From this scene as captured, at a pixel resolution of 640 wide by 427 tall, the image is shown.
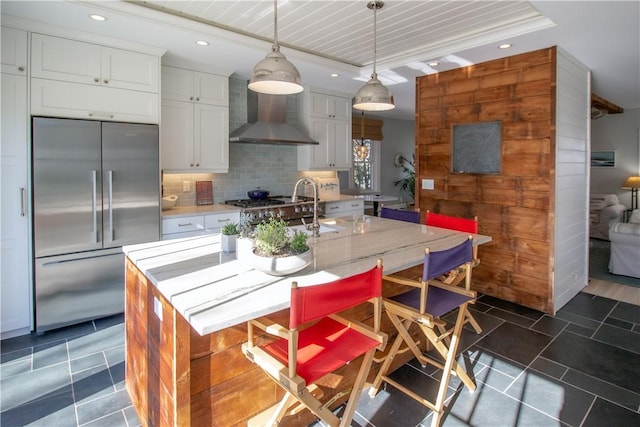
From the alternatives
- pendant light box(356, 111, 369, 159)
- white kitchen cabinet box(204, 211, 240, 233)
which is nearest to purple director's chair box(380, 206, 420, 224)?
white kitchen cabinet box(204, 211, 240, 233)

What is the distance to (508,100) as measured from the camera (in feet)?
12.3

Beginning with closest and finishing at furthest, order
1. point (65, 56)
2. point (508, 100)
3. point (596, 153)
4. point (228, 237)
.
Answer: point (228, 237), point (65, 56), point (508, 100), point (596, 153)

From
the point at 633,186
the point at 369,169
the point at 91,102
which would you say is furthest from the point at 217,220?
the point at 633,186

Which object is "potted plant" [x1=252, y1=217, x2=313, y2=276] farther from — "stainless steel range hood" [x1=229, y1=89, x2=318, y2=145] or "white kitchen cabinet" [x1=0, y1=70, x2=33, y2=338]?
"stainless steel range hood" [x1=229, y1=89, x2=318, y2=145]

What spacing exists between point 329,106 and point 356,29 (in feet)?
6.77

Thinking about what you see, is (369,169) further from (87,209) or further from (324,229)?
(87,209)

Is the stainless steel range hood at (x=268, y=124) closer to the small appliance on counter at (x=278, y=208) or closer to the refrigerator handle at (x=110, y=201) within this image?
the small appliance on counter at (x=278, y=208)

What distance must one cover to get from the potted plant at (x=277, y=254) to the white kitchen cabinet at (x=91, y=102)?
2378mm

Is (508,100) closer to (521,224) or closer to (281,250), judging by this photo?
(521,224)

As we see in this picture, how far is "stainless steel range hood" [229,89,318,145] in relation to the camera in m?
4.47

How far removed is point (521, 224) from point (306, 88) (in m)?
3.20

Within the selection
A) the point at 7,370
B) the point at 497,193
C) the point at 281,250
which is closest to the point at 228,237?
the point at 281,250

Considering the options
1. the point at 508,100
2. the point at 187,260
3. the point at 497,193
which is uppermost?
the point at 508,100

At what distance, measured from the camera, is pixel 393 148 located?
8539mm
